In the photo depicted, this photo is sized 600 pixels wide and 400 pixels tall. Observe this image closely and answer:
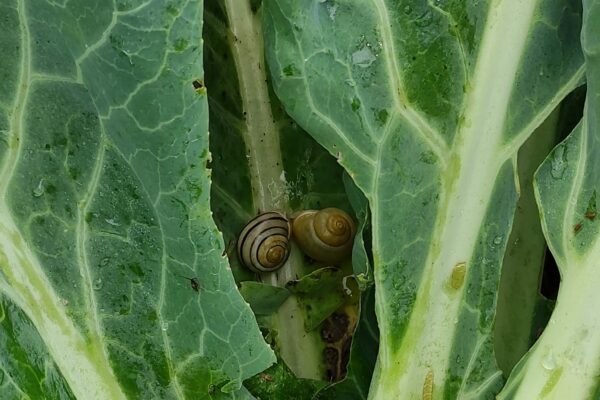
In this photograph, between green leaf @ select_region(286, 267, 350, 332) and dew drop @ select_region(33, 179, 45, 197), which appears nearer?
dew drop @ select_region(33, 179, 45, 197)

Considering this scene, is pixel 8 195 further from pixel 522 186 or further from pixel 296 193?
pixel 522 186

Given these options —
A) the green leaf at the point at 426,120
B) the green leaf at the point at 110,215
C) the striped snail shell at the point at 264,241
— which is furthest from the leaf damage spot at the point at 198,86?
the striped snail shell at the point at 264,241

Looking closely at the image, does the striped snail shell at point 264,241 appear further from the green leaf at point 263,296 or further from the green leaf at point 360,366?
the green leaf at point 360,366

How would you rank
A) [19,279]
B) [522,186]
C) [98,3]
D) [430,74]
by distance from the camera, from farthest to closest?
[522,186], [430,74], [19,279], [98,3]

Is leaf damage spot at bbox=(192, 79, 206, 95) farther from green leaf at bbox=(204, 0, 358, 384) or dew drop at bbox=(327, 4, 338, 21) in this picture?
green leaf at bbox=(204, 0, 358, 384)

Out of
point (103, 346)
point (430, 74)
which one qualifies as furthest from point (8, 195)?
point (430, 74)


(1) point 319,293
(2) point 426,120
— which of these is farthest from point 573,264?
(1) point 319,293

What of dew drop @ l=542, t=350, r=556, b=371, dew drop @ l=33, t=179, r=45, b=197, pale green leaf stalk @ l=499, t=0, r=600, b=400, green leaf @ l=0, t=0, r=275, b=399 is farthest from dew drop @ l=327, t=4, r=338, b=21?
dew drop @ l=542, t=350, r=556, b=371
